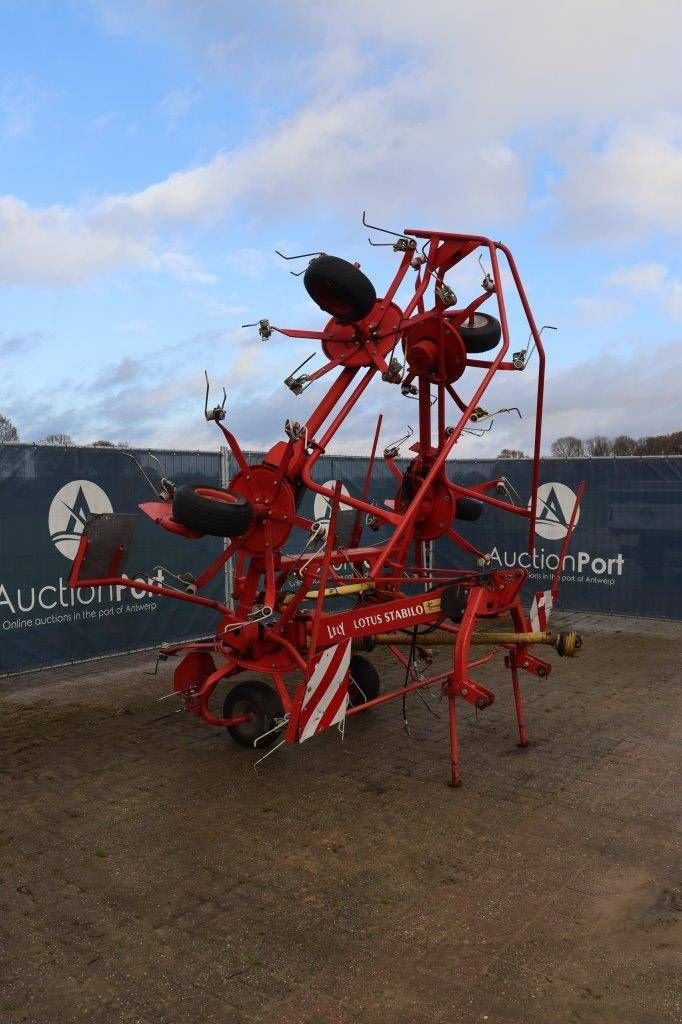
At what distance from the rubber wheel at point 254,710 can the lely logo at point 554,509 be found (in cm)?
826

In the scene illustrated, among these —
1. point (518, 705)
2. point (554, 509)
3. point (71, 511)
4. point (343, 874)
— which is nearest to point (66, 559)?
point (71, 511)

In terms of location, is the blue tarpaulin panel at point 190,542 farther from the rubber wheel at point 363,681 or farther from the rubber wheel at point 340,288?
the rubber wheel at point 340,288

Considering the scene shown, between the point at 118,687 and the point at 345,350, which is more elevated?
the point at 345,350

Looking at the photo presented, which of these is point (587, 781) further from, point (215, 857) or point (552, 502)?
point (552, 502)

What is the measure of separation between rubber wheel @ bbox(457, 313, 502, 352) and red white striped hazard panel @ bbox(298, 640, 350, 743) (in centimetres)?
326

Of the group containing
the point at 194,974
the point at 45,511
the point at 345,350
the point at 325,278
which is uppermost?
the point at 325,278

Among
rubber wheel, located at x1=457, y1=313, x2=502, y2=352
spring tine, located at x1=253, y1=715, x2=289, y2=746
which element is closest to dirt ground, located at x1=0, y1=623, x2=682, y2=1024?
spring tine, located at x1=253, y1=715, x2=289, y2=746

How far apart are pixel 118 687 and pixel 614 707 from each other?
503 cm

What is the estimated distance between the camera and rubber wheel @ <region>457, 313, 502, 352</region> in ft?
24.4

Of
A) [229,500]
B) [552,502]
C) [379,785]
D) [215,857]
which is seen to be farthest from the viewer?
[552,502]

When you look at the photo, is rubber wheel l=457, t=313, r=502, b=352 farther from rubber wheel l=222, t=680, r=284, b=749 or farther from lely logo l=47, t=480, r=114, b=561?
lely logo l=47, t=480, r=114, b=561

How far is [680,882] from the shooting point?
4285mm

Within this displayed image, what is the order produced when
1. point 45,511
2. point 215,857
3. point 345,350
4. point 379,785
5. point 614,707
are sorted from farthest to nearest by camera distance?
point 45,511 → point 614,707 → point 345,350 → point 379,785 → point 215,857

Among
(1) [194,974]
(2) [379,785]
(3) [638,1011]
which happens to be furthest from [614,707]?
(1) [194,974]
